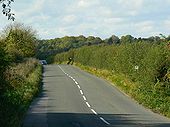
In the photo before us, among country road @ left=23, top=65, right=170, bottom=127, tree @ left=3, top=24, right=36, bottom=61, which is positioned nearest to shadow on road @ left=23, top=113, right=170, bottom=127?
country road @ left=23, top=65, right=170, bottom=127

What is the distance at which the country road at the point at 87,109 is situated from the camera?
21844 millimetres

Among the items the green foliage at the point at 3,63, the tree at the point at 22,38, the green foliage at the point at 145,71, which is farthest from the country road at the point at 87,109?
the tree at the point at 22,38

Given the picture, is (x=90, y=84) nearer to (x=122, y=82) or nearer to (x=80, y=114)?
(x=122, y=82)

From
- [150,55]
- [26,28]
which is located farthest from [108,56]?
[26,28]

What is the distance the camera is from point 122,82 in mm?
44062

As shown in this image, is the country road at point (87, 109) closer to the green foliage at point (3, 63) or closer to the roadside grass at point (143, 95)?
the roadside grass at point (143, 95)

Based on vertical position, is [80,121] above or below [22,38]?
below

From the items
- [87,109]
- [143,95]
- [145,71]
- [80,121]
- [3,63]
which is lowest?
[87,109]

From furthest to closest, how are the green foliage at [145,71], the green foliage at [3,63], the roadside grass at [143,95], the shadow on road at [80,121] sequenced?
the green foliage at [145,71], the roadside grass at [143,95], the shadow on road at [80,121], the green foliage at [3,63]

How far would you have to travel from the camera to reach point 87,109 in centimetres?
2934

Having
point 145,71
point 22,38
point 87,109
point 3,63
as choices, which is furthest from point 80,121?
point 22,38

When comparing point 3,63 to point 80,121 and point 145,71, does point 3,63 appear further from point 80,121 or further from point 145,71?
point 145,71

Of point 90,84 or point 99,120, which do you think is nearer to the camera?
point 99,120

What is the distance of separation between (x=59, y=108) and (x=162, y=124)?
9306mm
